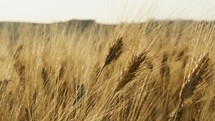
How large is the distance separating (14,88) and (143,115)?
0.53 metres

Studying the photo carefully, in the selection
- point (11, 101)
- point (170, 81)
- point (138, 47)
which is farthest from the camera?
point (170, 81)

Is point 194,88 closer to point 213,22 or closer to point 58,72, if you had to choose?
point 213,22

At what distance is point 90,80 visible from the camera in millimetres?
1691

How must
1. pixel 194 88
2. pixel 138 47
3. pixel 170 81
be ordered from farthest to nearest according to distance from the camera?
1. pixel 170 81
2. pixel 138 47
3. pixel 194 88

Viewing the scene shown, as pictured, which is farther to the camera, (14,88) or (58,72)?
(14,88)

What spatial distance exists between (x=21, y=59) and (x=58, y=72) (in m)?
0.52

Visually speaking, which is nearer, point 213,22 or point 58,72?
point 213,22

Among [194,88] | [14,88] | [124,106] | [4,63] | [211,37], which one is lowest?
[194,88]

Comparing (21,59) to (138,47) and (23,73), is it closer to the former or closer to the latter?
(23,73)

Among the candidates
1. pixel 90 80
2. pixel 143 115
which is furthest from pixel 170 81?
pixel 90 80

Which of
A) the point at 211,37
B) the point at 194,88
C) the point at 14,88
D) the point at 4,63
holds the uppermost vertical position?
the point at 4,63

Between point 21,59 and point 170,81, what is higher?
point 21,59

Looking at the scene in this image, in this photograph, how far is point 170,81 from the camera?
2203mm

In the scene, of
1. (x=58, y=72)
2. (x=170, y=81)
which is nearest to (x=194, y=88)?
(x=58, y=72)
